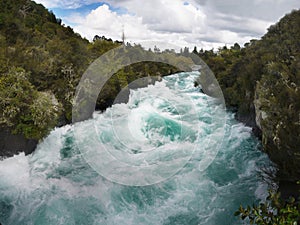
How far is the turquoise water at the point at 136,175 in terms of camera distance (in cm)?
903

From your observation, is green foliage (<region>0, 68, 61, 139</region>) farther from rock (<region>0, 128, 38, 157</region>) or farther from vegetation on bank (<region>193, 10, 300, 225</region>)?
vegetation on bank (<region>193, 10, 300, 225</region>)

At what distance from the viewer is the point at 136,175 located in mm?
11227

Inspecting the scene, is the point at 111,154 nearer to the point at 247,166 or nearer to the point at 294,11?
the point at 247,166

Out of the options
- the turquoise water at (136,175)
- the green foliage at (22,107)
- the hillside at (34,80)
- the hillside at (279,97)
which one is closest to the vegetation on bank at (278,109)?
the hillside at (279,97)

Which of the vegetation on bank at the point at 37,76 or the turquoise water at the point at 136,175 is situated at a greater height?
the vegetation on bank at the point at 37,76

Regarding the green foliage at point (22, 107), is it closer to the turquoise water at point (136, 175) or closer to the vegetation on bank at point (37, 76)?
the vegetation on bank at point (37, 76)

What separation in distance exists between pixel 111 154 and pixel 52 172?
2.81m

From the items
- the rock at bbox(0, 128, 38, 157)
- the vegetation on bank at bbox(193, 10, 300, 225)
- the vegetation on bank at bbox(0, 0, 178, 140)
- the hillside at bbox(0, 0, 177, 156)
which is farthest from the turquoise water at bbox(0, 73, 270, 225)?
the vegetation on bank at bbox(0, 0, 178, 140)

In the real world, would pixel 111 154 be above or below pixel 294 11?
below

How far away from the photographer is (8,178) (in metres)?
10.9

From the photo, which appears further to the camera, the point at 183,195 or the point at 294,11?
the point at 294,11

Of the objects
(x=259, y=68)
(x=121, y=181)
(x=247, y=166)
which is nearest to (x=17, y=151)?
(x=121, y=181)

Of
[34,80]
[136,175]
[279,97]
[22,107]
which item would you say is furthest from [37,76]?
[279,97]

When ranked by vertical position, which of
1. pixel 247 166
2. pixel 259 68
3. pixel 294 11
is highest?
pixel 294 11
